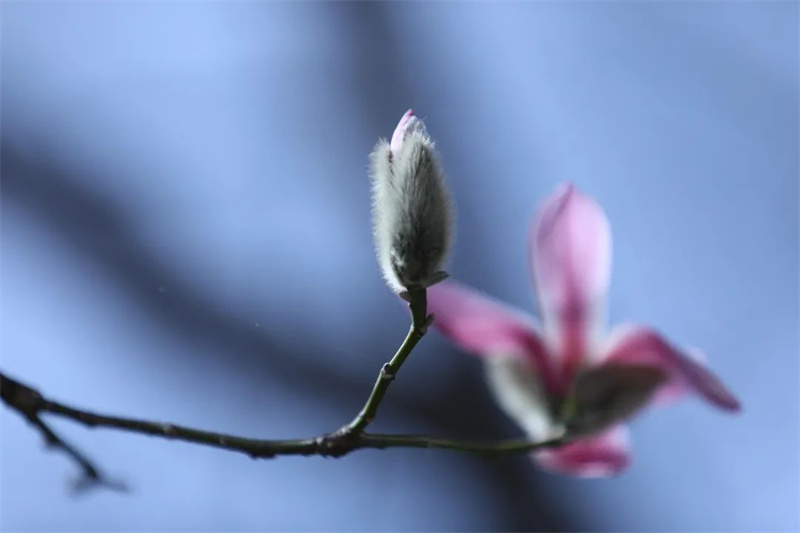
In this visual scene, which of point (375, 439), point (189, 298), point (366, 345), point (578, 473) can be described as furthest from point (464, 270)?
point (375, 439)

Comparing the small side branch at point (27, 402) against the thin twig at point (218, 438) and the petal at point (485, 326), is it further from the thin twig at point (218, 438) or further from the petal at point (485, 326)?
the petal at point (485, 326)

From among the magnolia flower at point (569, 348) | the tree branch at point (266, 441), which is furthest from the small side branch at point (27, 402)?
the magnolia flower at point (569, 348)

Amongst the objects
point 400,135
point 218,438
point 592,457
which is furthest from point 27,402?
point 592,457

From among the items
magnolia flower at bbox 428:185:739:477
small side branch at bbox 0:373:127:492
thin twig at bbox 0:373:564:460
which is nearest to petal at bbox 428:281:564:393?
magnolia flower at bbox 428:185:739:477

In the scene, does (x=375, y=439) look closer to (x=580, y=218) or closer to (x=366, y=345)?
(x=580, y=218)

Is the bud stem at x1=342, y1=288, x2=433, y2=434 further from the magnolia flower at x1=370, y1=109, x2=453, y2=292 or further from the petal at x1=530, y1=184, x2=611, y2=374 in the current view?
the petal at x1=530, y1=184, x2=611, y2=374
